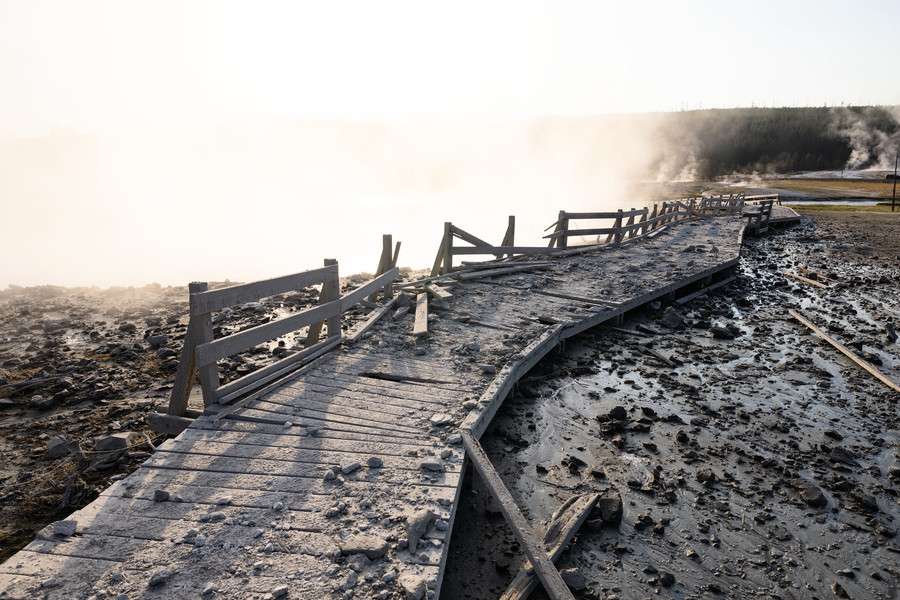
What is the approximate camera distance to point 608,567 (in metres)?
4.12

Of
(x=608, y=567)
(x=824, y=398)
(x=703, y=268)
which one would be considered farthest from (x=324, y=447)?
(x=703, y=268)

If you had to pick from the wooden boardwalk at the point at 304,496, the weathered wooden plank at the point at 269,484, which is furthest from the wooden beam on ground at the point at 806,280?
the weathered wooden plank at the point at 269,484

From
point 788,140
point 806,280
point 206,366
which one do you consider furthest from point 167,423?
point 788,140

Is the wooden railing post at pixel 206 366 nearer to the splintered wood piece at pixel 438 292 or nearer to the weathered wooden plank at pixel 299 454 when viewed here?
the weathered wooden plank at pixel 299 454

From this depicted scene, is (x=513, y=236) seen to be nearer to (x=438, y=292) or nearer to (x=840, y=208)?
(x=438, y=292)

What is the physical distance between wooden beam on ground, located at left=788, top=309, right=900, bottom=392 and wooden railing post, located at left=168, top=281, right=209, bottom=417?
381 inches

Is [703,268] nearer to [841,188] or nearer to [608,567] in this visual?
[608,567]

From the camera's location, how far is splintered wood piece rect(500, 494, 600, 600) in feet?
11.8

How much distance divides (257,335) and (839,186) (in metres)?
77.9

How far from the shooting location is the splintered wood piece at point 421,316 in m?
7.77

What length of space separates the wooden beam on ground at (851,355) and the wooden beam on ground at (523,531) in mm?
7187

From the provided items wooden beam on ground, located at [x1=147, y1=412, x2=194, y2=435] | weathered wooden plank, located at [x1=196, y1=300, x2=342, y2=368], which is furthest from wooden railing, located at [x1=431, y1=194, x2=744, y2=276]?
wooden beam on ground, located at [x1=147, y1=412, x2=194, y2=435]

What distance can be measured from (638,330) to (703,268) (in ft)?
18.0

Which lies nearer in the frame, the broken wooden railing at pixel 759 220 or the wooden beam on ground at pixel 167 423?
the wooden beam on ground at pixel 167 423
